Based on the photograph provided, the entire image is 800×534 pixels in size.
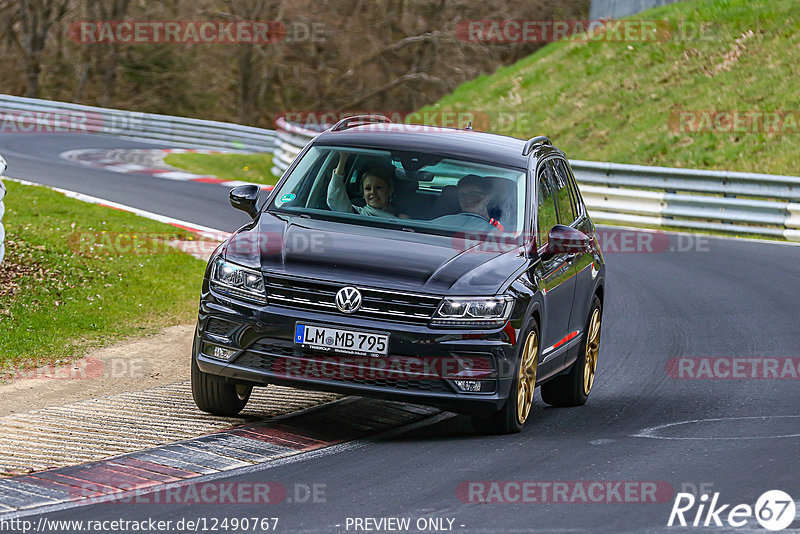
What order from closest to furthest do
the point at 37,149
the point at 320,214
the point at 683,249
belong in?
1. the point at 320,214
2. the point at 683,249
3. the point at 37,149

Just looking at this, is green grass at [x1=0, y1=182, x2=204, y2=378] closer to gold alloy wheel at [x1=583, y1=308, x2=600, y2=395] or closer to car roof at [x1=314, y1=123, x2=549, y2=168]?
car roof at [x1=314, y1=123, x2=549, y2=168]

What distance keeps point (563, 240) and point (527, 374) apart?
1.01 meters

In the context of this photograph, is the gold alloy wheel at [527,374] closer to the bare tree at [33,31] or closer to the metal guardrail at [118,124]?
the metal guardrail at [118,124]

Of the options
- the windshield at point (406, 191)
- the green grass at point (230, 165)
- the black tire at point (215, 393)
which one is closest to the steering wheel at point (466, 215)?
the windshield at point (406, 191)

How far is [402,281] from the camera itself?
736cm

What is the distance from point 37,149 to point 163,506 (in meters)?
25.0

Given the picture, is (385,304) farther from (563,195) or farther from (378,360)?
(563,195)

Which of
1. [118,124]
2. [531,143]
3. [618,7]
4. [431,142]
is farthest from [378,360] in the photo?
[618,7]

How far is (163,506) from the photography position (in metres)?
6.06

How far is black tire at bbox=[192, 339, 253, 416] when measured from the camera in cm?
794

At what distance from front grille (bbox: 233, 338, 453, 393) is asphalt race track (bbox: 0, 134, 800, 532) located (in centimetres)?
40

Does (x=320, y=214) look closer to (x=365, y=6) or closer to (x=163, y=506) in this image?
(x=163, y=506)

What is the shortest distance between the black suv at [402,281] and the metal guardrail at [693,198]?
43.3 ft

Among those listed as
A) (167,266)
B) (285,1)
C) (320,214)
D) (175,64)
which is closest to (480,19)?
(285,1)
